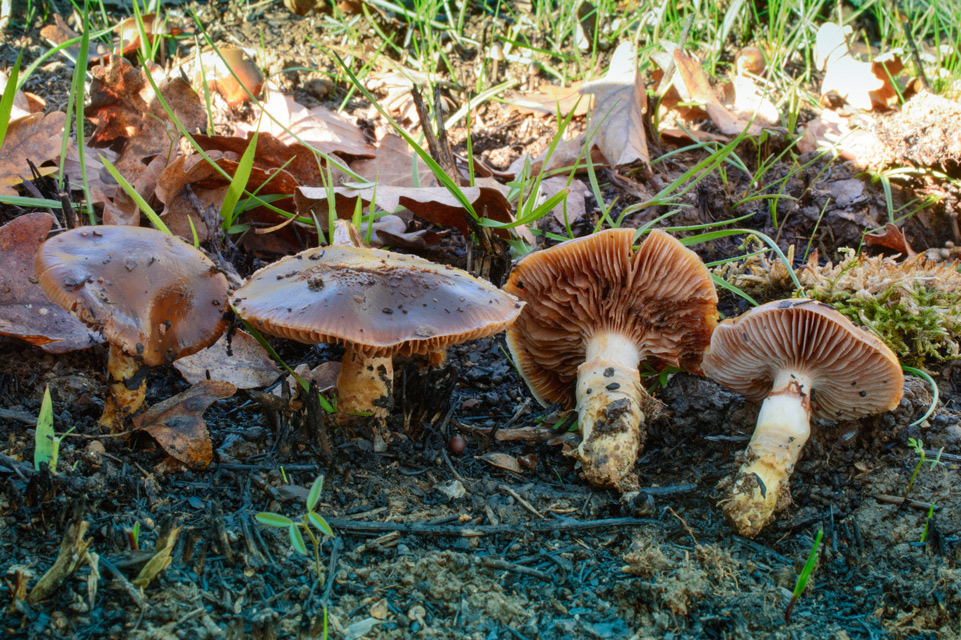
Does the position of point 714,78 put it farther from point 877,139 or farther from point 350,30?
point 350,30

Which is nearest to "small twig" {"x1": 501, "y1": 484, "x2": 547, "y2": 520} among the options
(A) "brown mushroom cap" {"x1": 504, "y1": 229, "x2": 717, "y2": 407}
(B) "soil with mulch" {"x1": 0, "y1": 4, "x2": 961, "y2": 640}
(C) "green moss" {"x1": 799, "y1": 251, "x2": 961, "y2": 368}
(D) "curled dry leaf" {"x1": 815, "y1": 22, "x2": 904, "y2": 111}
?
Answer: (B) "soil with mulch" {"x1": 0, "y1": 4, "x2": 961, "y2": 640}

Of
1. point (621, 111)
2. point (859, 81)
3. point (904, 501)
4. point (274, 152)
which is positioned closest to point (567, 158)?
point (621, 111)

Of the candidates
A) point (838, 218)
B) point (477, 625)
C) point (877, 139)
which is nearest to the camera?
point (477, 625)

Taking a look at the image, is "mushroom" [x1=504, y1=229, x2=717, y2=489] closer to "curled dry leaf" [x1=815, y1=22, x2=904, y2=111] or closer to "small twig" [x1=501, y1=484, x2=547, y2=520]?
"small twig" [x1=501, y1=484, x2=547, y2=520]

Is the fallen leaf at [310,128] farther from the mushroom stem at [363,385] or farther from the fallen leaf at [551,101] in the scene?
the mushroom stem at [363,385]

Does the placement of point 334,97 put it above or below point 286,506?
above

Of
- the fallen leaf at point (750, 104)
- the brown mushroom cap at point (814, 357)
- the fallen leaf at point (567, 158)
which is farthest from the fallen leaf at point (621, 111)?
the brown mushroom cap at point (814, 357)

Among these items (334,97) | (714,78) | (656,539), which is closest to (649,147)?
(714,78)
